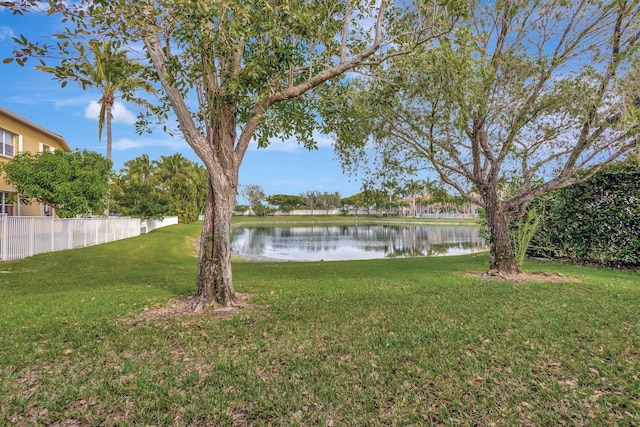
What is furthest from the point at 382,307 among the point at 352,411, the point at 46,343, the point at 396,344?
the point at 46,343

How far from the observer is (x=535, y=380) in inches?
135

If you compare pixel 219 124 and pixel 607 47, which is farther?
pixel 607 47

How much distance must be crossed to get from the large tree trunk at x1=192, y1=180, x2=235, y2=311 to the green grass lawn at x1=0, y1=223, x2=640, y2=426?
2.08ft

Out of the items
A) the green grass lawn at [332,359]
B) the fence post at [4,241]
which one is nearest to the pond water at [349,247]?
the fence post at [4,241]

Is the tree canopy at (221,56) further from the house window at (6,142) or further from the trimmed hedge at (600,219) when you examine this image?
the house window at (6,142)

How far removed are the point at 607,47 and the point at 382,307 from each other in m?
7.94

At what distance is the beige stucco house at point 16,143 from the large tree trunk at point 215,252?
18609 millimetres

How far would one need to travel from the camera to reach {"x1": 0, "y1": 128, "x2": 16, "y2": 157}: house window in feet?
59.3

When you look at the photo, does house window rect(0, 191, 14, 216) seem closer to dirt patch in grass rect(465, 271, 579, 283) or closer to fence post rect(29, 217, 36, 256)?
fence post rect(29, 217, 36, 256)

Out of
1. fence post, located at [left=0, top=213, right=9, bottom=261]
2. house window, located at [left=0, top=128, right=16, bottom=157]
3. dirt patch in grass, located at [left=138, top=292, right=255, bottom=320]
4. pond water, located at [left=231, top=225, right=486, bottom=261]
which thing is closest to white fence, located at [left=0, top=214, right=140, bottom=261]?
fence post, located at [left=0, top=213, right=9, bottom=261]

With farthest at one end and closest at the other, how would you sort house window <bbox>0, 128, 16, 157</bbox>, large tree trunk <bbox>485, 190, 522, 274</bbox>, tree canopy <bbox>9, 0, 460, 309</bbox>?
1. house window <bbox>0, 128, 16, 157</bbox>
2. large tree trunk <bbox>485, 190, 522, 274</bbox>
3. tree canopy <bbox>9, 0, 460, 309</bbox>

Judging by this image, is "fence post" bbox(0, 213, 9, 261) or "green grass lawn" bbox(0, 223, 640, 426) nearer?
"green grass lawn" bbox(0, 223, 640, 426)

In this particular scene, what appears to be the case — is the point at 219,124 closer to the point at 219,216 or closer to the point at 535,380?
the point at 219,216

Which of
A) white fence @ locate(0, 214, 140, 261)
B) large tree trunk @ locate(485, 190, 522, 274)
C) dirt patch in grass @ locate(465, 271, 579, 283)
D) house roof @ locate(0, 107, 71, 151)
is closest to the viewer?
dirt patch in grass @ locate(465, 271, 579, 283)
